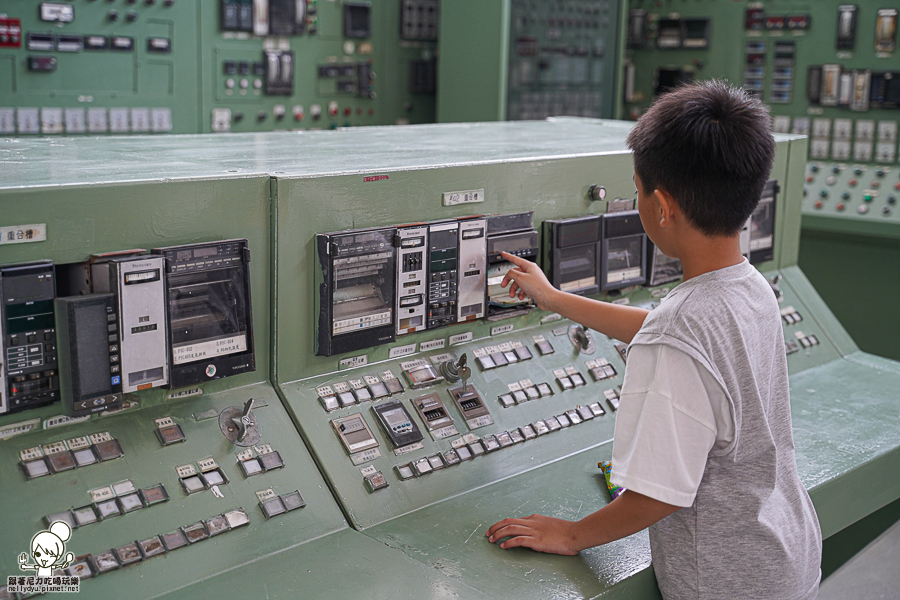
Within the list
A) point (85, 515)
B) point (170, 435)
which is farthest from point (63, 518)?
point (170, 435)

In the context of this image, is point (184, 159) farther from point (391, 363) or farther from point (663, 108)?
point (663, 108)

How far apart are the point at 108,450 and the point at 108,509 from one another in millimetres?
117

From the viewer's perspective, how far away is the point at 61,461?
61.2 inches

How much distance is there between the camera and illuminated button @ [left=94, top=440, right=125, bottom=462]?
1598 mm

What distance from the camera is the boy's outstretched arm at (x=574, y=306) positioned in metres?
1.98

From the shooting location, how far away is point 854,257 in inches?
221

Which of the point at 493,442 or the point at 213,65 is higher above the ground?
the point at 213,65

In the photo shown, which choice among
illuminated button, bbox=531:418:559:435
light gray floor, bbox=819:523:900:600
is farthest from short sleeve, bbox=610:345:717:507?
light gray floor, bbox=819:523:900:600

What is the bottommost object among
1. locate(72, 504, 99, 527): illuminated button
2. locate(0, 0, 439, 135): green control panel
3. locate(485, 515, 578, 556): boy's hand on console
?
locate(485, 515, 578, 556): boy's hand on console

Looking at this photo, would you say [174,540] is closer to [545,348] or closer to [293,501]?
[293,501]

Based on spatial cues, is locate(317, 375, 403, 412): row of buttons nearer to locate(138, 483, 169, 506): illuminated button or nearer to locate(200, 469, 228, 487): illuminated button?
locate(200, 469, 228, 487): illuminated button

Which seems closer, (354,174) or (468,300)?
(354,174)

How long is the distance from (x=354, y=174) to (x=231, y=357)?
1.56 feet

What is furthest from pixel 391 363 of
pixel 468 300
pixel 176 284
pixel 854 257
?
pixel 854 257
